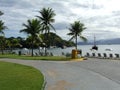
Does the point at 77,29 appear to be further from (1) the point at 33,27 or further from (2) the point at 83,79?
(2) the point at 83,79

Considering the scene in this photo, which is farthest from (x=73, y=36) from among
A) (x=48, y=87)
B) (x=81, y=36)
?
(x=48, y=87)

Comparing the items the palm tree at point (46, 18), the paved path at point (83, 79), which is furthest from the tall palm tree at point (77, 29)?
the paved path at point (83, 79)

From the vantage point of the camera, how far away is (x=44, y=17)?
73812 millimetres

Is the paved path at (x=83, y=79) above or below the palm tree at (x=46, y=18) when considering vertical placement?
below

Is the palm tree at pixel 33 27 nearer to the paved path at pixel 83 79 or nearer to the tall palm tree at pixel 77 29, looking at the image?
the tall palm tree at pixel 77 29

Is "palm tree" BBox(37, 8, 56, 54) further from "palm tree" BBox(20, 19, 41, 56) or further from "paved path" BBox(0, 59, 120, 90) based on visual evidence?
"paved path" BBox(0, 59, 120, 90)

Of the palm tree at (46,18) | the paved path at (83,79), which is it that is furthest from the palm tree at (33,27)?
the paved path at (83,79)

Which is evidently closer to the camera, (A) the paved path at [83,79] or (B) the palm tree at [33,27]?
(A) the paved path at [83,79]

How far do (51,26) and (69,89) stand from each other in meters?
58.8

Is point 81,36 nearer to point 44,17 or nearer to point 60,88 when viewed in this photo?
point 44,17

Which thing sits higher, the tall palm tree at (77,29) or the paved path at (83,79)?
the tall palm tree at (77,29)

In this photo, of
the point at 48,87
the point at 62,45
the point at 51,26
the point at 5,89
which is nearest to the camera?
the point at 5,89

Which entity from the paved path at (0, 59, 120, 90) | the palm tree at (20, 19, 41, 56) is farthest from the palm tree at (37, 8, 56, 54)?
the paved path at (0, 59, 120, 90)

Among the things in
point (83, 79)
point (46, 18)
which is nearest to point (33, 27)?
point (46, 18)
